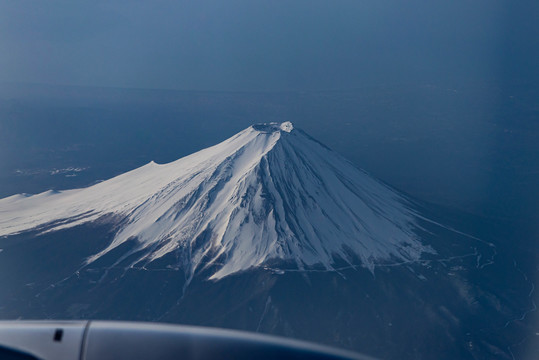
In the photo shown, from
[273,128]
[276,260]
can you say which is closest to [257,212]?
[276,260]

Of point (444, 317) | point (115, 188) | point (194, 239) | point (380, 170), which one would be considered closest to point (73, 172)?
point (115, 188)

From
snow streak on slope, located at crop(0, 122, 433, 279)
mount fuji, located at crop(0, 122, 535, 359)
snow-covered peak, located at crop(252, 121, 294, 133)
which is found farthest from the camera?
snow-covered peak, located at crop(252, 121, 294, 133)

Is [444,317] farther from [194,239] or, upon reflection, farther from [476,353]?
[194,239]

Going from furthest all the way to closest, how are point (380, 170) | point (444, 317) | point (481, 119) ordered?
point (481, 119)
point (380, 170)
point (444, 317)

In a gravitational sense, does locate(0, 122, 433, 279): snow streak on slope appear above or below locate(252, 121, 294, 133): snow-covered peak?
below

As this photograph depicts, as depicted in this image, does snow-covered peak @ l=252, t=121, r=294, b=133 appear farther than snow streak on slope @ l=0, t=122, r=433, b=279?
Yes
